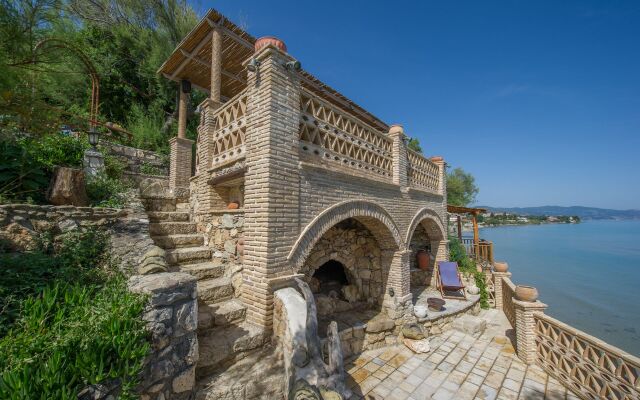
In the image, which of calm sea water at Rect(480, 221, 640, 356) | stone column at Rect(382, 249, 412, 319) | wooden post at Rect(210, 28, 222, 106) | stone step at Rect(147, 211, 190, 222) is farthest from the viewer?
calm sea water at Rect(480, 221, 640, 356)

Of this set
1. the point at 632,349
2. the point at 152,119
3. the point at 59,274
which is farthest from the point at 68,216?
the point at 632,349

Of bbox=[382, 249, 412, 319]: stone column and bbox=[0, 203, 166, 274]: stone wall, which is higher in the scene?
bbox=[0, 203, 166, 274]: stone wall

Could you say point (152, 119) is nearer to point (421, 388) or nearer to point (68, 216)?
point (68, 216)

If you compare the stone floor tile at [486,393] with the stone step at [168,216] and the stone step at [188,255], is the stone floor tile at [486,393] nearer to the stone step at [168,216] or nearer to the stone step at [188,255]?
the stone step at [188,255]

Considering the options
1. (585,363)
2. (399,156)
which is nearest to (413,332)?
(585,363)

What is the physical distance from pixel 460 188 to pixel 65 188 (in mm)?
29737

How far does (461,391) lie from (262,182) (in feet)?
17.4

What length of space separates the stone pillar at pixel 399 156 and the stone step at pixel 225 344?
5.12m

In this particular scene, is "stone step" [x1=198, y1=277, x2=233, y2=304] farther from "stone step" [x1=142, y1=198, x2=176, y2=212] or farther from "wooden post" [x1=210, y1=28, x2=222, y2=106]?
"wooden post" [x1=210, y1=28, x2=222, y2=106]

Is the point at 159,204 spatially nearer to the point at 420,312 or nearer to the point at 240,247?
the point at 240,247

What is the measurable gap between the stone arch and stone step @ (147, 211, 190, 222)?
11.0 feet

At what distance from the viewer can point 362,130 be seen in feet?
19.9

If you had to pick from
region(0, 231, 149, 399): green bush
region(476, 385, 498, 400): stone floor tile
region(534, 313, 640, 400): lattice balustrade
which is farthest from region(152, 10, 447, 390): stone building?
region(534, 313, 640, 400): lattice balustrade

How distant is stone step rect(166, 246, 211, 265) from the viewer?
14.4 ft
